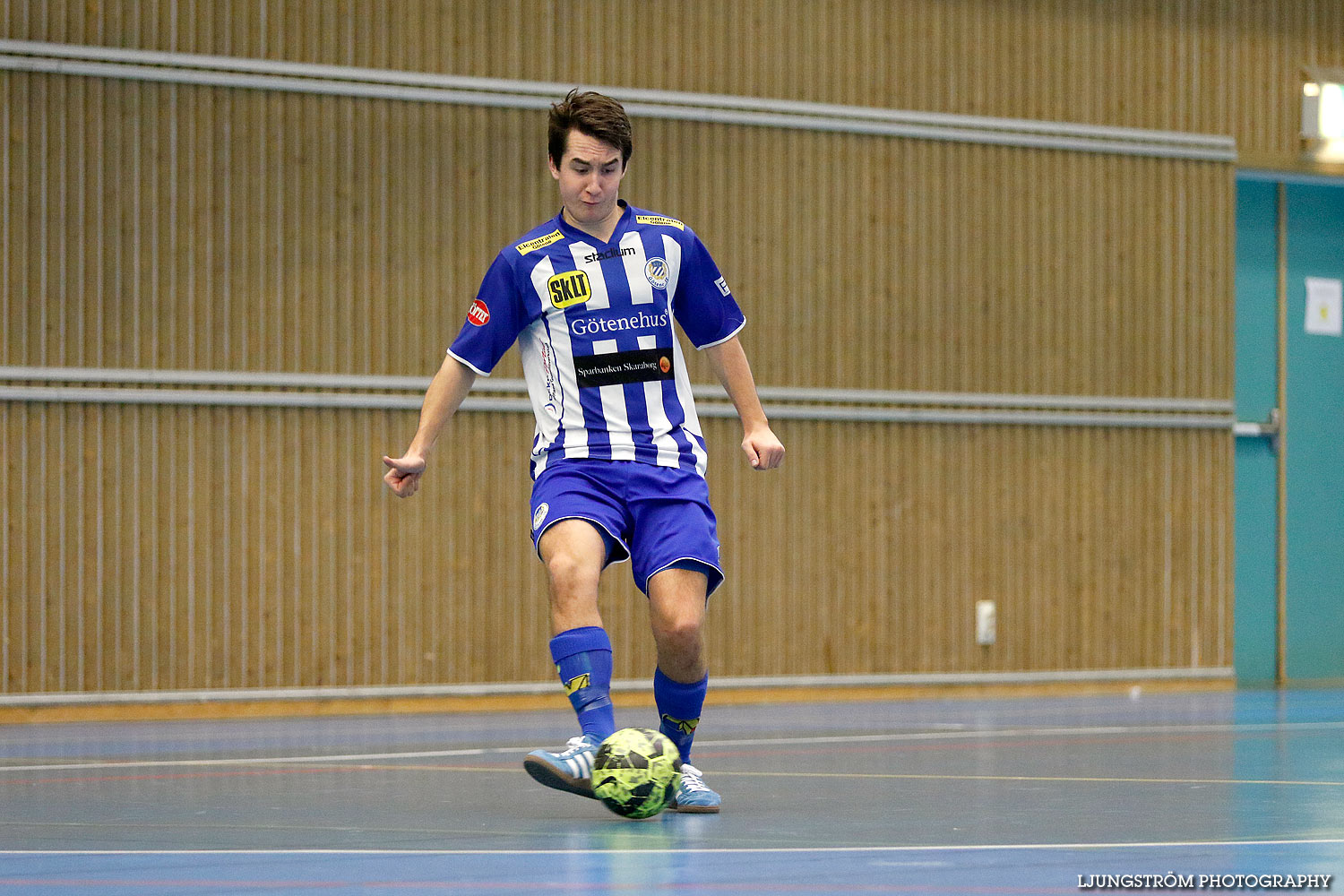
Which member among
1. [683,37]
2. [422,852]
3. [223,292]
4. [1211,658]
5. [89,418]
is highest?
[683,37]

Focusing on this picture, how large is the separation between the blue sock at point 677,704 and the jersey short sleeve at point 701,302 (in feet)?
3.21

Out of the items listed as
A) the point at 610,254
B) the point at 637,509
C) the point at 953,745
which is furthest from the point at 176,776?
the point at 953,745

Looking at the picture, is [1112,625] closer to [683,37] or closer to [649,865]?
[683,37]

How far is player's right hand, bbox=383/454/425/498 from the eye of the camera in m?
4.70

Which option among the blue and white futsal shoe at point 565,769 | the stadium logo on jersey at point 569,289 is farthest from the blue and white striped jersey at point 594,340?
the blue and white futsal shoe at point 565,769

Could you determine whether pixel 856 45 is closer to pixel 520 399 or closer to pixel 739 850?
pixel 520 399

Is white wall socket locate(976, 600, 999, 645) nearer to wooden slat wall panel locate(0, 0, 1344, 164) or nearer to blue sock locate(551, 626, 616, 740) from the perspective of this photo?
wooden slat wall panel locate(0, 0, 1344, 164)

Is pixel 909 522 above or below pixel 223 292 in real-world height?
below

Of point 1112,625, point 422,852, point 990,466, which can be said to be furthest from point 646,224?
point 1112,625

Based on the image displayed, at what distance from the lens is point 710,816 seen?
4.70 metres

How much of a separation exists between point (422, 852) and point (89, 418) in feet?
21.3

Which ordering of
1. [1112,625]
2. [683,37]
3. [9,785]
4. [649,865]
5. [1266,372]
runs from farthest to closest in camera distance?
[1266,372]
[1112,625]
[683,37]
[9,785]
[649,865]

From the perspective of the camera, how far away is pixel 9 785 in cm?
588

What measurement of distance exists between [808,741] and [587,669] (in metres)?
3.30
